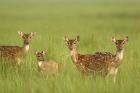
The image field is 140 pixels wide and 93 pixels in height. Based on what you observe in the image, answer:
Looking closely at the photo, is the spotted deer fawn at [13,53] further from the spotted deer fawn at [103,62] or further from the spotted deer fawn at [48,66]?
the spotted deer fawn at [103,62]

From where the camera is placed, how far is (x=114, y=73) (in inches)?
342

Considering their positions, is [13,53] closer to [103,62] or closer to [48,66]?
[48,66]

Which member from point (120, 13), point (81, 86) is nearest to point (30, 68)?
point (81, 86)

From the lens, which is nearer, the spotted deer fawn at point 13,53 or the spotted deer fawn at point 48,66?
the spotted deer fawn at point 48,66

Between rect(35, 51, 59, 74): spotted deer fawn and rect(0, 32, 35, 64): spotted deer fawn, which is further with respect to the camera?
rect(0, 32, 35, 64): spotted deer fawn

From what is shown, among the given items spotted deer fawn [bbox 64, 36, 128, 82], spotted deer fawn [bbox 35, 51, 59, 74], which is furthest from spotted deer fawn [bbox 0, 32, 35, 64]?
spotted deer fawn [bbox 64, 36, 128, 82]

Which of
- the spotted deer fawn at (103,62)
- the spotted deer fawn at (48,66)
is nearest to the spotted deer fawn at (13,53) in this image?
the spotted deer fawn at (48,66)

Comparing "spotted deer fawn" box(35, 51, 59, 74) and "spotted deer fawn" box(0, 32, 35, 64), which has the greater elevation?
"spotted deer fawn" box(0, 32, 35, 64)

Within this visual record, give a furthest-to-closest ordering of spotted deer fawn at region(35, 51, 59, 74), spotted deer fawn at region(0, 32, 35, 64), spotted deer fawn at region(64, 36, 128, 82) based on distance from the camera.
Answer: spotted deer fawn at region(0, 32, 35, 64), spotted deer fawn at region(35, 51, 59, 74), spotted deer fawn at region(64, 36, 128, 82)

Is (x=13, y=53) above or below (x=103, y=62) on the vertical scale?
above

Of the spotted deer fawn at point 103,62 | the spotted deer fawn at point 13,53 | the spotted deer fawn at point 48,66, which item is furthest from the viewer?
the spotted deer fawn at point 13,53

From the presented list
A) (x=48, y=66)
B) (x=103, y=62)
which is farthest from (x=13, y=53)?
(x=103, y=62)

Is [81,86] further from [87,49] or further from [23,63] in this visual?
[87,49]

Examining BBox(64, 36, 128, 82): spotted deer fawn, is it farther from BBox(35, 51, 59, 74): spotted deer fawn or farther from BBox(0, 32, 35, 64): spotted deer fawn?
BBox(0, 32, 35, 64): spotted deer fawn
